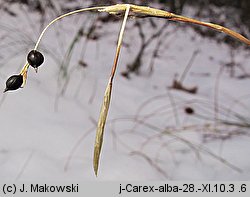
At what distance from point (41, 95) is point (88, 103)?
0.16 meters

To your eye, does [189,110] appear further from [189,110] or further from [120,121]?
[120,121]

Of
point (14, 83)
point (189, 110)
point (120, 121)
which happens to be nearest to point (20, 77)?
point (14, 83)

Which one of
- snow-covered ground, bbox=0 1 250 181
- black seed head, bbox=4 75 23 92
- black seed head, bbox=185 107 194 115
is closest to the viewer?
black seed head, bbox=4 75 23 92

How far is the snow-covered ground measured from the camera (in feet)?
A: 3.81

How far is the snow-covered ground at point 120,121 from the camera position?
3.81 feet

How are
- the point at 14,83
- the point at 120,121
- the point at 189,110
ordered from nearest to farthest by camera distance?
the point at 14,83 → the point at 120,121 → the point at 189,110

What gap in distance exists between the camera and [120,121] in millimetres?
1465

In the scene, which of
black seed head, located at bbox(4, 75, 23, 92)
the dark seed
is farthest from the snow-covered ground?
black seed head, located at bbox(4, 75, 23, 92)

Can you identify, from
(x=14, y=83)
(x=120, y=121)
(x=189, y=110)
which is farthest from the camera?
(x=189, y=110)

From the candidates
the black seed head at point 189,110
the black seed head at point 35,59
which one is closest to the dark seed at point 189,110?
the black seed head at point 189,110

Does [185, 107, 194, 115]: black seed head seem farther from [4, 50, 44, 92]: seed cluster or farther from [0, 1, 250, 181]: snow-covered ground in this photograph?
[4, 50, 44, 92]: seed cluster

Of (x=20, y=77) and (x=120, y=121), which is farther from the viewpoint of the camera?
(x=120, y=121)

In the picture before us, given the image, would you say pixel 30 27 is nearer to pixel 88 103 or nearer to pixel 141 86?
pixel 141 86

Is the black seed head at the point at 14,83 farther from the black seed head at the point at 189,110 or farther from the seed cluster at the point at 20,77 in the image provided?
the black seed head at the point at 189,110
